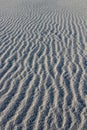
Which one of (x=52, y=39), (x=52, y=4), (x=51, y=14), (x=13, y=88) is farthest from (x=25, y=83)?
(x=52, y=4)

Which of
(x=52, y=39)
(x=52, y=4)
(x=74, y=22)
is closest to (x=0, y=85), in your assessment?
(x=52, y=39)

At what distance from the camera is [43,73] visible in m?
6.85

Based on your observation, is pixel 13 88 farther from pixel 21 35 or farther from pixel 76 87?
pixel 21 35

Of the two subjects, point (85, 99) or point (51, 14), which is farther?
point (51, 14)

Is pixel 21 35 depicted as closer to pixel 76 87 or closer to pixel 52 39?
pixel 52 39

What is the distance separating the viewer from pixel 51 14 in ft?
46.4

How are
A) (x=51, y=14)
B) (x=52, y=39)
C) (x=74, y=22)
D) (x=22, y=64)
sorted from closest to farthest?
(x=22, y=64), (x=52, y=39), (x=74, y=22), (x=51, y=14)

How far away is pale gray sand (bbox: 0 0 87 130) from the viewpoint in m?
5.11

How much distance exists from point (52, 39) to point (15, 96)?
4323mm

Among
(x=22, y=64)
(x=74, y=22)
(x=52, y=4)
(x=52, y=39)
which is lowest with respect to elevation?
(x=22, y=64)

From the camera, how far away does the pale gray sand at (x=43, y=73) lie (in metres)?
5.11

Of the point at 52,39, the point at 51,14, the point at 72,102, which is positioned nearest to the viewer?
the point at 72,102

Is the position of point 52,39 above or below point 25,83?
above

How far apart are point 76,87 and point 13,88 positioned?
58.4 inches
